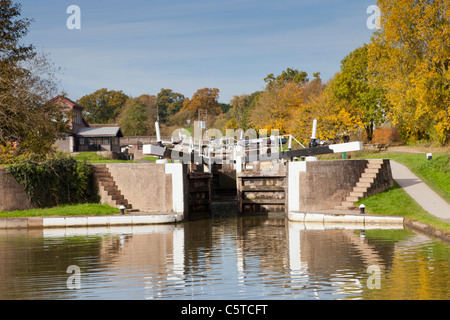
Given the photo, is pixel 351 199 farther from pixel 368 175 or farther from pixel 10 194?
pixel 10 194

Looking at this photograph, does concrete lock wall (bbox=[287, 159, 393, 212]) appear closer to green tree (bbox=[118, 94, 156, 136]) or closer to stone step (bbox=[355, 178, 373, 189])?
stone step (bbox=[355, 178, 373, 189])

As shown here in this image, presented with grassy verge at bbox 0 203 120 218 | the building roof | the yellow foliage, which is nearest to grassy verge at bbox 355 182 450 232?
the yellow foliage

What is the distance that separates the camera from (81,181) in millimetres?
24109

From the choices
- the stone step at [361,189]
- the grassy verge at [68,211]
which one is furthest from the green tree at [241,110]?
the grassy verge at [68,211]

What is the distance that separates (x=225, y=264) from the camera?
1340 cm

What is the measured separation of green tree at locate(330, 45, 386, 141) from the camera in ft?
145

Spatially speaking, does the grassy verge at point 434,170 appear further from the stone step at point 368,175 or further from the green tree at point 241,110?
the green tree at point 241,110

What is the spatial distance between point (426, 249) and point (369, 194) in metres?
8.32

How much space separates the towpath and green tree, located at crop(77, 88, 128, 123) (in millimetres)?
81052

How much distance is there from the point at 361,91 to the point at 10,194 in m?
31.6

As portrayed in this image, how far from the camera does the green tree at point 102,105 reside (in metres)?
103

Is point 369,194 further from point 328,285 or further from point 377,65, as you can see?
point 377,65

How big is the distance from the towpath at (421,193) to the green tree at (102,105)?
266ft
